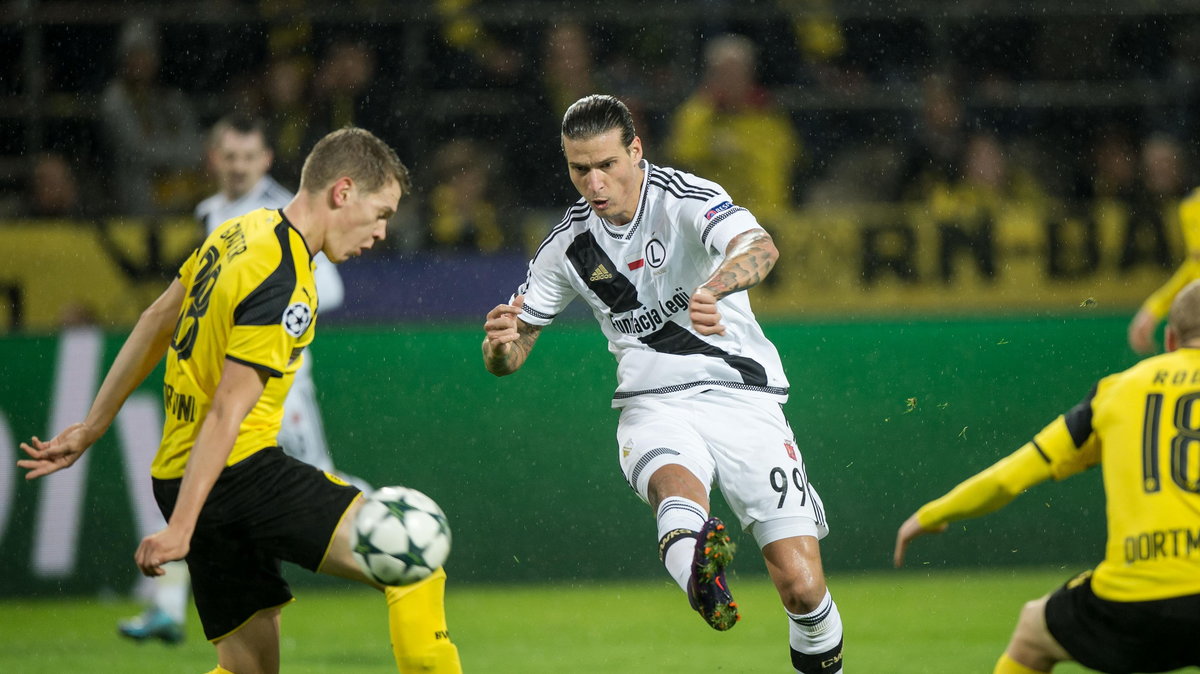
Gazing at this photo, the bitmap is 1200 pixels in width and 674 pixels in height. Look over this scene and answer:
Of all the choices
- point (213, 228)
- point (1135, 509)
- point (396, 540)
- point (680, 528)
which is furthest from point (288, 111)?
point (1135, 509)

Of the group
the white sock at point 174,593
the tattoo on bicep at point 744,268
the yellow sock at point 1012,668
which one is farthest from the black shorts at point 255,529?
the white sock at point 174,593

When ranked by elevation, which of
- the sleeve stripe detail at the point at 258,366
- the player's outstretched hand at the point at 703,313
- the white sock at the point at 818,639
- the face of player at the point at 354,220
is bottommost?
the white sock at the point at 818,639

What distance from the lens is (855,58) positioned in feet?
35.6

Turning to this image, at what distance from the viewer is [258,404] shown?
13.8 feet

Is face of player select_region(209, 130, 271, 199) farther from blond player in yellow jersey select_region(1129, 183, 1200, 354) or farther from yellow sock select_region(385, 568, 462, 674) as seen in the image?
blond player in yellow jersey select_region(1129, 183, 1200, 354)

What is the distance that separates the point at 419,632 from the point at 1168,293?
5527 mm

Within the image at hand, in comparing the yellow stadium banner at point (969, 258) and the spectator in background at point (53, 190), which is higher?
the spectator in background at point (53, 190)

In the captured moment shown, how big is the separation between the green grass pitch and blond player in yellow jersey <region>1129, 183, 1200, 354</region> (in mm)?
1328

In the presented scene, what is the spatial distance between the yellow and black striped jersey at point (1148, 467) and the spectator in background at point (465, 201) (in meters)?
5.76

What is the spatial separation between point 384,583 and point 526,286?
1690 mm

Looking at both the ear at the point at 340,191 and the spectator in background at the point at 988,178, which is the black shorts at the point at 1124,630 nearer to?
the ear at the point at 340,191

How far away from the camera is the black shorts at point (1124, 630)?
357 cm

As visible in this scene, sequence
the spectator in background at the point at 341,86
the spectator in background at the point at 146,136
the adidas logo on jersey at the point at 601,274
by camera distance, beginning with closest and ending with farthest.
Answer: the adidas logo on jersey at the point at 601,274 < the spectator in background at the point at 146,136 < the spectator in background at the point at 341,86

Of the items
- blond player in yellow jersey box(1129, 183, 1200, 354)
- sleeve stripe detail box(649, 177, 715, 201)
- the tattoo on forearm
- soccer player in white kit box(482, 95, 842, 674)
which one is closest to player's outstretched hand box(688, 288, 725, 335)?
the tattoo on forearm
